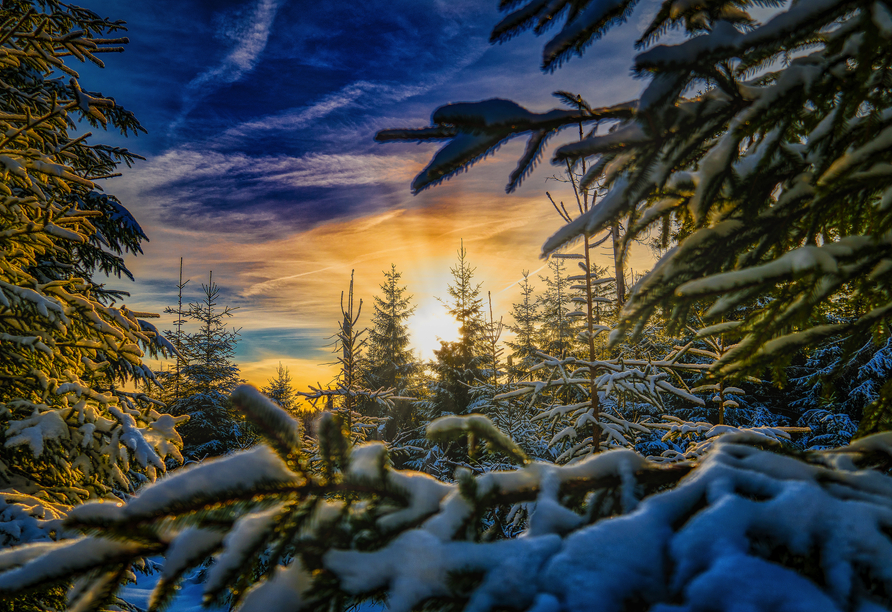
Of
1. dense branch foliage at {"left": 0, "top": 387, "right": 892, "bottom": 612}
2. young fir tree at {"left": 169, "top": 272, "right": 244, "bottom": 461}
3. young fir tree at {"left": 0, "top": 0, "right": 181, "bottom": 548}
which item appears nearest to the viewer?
dense branch foliage at {"left": 0, "top": 387, "right": 892, "bottom": 612}

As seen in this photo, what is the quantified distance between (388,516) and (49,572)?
65 centimetres

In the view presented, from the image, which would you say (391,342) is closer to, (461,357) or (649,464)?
(461,357)

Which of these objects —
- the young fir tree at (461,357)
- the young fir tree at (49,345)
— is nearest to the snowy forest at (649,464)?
the young fir tree at (49,345)

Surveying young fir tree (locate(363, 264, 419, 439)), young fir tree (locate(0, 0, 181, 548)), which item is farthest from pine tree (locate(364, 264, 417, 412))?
young fir tree (locate(0, 0, 181, 548))

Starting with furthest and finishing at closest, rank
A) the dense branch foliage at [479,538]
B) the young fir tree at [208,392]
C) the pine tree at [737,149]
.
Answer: the young fir tree at [208,392], the pine tree at [737,149], the dense branch foliage at [479,538]

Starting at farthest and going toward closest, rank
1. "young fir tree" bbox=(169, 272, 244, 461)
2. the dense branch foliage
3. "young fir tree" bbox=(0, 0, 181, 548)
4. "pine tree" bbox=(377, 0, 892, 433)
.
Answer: "young fir tree" bbox=(169, 272, 244, 461)
"young fir tree" bbox=(0, 0, 181, 548)
"pine tree" bbox=(377, 0, 892, 433)
the dense branch foliage

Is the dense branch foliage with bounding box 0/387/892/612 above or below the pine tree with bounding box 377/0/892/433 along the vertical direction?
below

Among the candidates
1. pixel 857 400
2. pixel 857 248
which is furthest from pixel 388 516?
pixel 857 400

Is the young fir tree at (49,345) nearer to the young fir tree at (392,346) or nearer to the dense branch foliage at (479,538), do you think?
the dense branch foliage at (479,538)

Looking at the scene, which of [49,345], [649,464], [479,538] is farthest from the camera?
[49,345]

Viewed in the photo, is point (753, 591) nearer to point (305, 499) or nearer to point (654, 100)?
point (305, 499)

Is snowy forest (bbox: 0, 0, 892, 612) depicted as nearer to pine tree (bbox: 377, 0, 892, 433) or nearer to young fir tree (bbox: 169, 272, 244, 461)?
pine tree (bbox: 377, 0, 892, 433)

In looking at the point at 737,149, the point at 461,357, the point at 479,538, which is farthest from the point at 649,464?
the point at 461,357

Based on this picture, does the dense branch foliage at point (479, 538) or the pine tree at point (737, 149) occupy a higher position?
the pine tree at point (737, 149)
